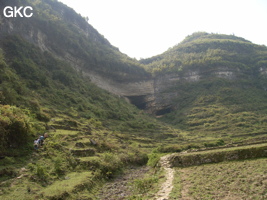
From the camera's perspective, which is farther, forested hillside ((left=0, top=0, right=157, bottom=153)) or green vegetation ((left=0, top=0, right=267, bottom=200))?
forested hillside ((left=0, top=0, right=157, bottom=153))

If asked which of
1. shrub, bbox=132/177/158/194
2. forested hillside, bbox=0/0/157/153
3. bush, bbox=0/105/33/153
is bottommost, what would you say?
shrub, bbox=132/177/158/194

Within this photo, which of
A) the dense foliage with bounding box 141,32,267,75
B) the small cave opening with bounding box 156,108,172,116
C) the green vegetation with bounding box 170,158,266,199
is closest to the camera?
the green vegetation with bounding box 170,158,266,199

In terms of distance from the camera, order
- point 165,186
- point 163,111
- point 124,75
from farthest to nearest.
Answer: point 124,75 < point 163,111 < point 165,186

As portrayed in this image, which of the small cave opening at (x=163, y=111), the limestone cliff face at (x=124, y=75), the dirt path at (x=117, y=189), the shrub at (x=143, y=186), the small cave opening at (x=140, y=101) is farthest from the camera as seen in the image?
the small cave opening at (x=140, y=101)

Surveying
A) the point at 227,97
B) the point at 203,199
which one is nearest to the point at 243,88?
the point at 227,97

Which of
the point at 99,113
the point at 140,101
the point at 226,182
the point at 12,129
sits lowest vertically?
the point at 226,182

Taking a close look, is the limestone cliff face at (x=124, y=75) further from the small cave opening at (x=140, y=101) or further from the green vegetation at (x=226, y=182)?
the green vegetation at (x=226, y=182)

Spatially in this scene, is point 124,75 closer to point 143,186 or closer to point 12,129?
point 12,129

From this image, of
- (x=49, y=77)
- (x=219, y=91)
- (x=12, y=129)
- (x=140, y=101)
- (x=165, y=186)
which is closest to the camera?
(x=165, y=186)

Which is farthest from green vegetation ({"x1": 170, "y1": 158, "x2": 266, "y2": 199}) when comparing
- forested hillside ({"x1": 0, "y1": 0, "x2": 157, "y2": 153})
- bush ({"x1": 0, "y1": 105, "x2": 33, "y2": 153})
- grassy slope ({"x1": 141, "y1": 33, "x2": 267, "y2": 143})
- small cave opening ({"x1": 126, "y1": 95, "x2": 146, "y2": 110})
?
small cave opening ({"x1": 126, "y1": 95, "x2": 146, "y2": 110})

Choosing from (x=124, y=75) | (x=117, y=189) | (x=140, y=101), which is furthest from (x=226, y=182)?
(x=124, y=75)

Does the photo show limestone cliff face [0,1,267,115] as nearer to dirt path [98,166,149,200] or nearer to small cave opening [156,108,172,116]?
small cave opening [156,108,172,116]

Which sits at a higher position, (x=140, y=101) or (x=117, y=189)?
(x=140, y=101)

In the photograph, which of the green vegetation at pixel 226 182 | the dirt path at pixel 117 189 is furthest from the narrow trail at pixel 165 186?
the dirt path at pixel 117 189
